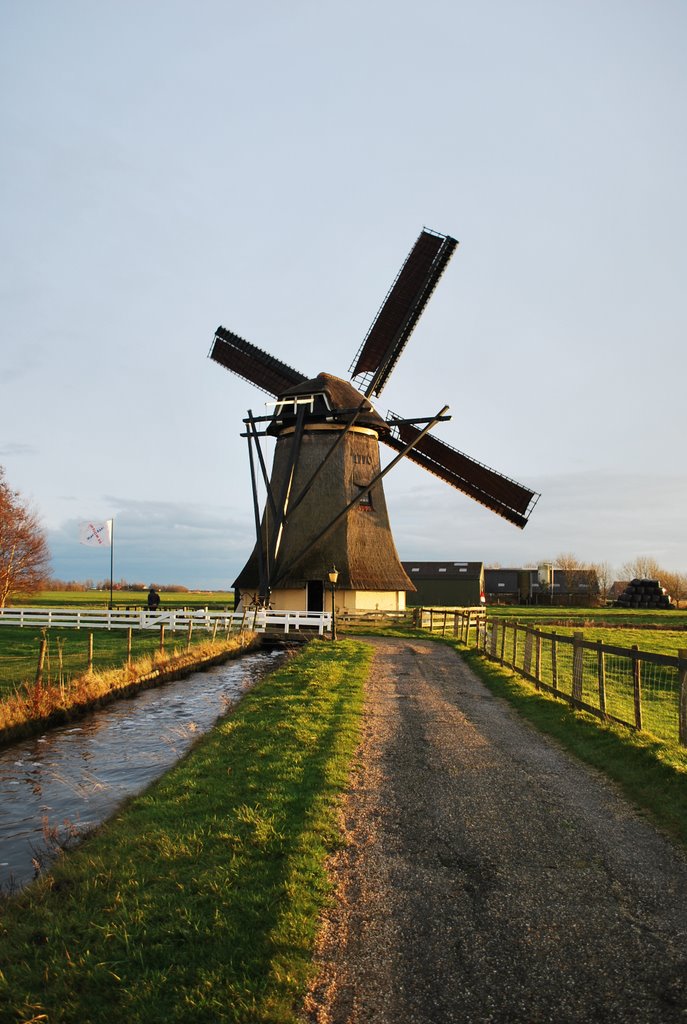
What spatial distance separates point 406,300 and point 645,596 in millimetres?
57529

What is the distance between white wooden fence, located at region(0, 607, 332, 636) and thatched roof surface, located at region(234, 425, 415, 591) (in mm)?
1891

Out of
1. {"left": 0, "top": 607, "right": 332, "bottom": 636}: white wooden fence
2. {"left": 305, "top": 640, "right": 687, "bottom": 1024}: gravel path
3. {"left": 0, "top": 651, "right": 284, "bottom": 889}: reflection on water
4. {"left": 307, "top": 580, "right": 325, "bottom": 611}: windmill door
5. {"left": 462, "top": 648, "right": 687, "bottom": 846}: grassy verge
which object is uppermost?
{"left": 307, "top": 580, "right": 325, "bottom": 611}: windmill door

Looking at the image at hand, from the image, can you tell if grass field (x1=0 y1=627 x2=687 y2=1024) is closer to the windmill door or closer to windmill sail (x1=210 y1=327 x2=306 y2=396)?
the windmill door

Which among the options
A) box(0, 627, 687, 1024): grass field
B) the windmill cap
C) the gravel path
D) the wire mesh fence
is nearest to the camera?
the gravel path

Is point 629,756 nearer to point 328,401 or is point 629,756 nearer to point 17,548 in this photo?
point 328,401

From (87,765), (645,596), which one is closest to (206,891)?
Answer: (87,765)

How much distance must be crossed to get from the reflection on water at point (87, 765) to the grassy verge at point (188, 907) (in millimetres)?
687

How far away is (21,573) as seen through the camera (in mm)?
46875

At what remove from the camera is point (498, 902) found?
5.10 m

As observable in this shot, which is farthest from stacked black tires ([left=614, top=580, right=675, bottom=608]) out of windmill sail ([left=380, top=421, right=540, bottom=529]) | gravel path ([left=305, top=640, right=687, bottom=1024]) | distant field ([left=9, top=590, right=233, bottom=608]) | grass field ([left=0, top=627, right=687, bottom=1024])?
gravel path ([left=305, top=640, right=687, bottom=1024])

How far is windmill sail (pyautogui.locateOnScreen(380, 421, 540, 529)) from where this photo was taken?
32500 mm

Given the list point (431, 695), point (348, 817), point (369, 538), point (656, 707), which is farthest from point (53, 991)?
point (369, 538)

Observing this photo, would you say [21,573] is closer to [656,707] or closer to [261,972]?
[656,707]

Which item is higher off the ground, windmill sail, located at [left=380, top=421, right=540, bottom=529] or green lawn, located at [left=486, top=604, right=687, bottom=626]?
windmill sail, located at [left=380, top=421, right=540, bottom=529]
